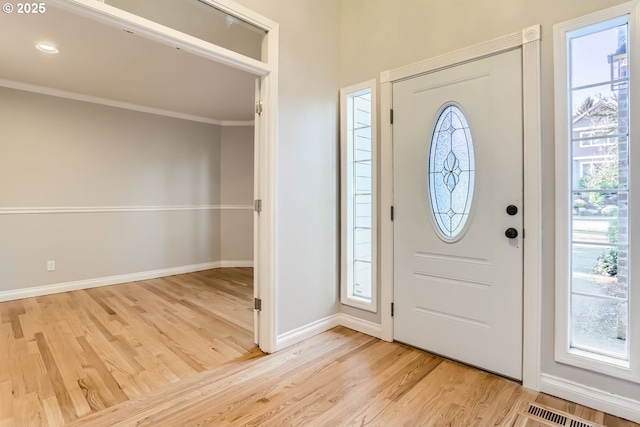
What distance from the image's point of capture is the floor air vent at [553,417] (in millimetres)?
1551

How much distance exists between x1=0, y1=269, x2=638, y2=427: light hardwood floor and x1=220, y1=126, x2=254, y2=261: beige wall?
251 cm

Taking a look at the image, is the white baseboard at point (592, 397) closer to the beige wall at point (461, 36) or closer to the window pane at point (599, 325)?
the beige wall at point (461, 36)

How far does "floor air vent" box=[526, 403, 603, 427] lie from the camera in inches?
61.1

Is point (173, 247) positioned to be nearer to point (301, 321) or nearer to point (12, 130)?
point (12, 130)

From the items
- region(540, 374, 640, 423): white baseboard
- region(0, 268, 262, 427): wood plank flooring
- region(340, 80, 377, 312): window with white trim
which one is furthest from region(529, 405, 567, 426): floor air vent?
region(0, 268, 262, 427): wood plank flooring

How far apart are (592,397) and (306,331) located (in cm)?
177

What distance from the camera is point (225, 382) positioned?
1936mm

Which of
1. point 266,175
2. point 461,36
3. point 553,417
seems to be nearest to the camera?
point 553,417

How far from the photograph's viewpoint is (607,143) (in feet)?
5.51

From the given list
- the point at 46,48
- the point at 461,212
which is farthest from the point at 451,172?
the point at 46,48

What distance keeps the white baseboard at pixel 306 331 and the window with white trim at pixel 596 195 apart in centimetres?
158

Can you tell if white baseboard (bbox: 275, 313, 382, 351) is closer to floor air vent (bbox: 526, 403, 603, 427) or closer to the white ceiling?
floor air vent (bbox: 526, 403, 603, 427)

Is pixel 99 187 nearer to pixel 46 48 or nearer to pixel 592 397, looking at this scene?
pixel 46 48

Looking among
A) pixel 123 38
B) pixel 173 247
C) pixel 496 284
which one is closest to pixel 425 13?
pixel 496 284
